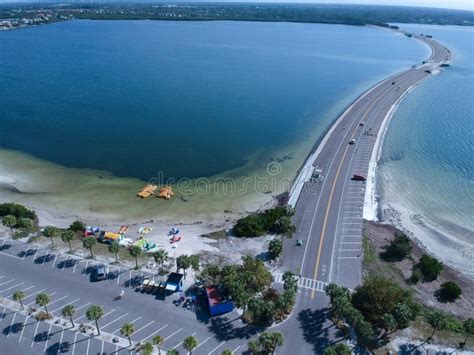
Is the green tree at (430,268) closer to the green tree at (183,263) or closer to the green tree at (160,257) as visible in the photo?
the green tree at (183,263)

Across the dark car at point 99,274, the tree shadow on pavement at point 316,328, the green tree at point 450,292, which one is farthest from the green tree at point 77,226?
the green tree at point 450,292

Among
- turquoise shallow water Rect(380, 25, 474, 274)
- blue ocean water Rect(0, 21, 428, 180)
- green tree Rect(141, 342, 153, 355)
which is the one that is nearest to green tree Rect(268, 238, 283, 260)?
green tree Rect(141, 342, 153, 355)

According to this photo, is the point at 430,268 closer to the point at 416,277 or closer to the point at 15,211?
the point at 416,277

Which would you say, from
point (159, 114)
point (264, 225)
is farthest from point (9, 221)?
point (159, 114)

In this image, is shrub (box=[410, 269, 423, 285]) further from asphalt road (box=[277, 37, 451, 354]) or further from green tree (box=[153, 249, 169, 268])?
green tree (box=[153, 249, 169, 268])

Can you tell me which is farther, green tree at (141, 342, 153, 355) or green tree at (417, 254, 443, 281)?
green tree at (417, 254, 443, 281)

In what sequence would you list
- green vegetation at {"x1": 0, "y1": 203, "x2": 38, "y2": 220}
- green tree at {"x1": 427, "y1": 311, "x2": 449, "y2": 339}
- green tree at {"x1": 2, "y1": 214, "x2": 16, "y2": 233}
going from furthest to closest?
green vegetation at {"x1": 0, "y1": 203, "x2": 38, "y2": 220}, green tree at {"x1": 2, "y1": 214, "x2": 16, "y2": 233}, green tree at {"x1": 427, "y1": 311, "x2": 449, "y2": 339}
